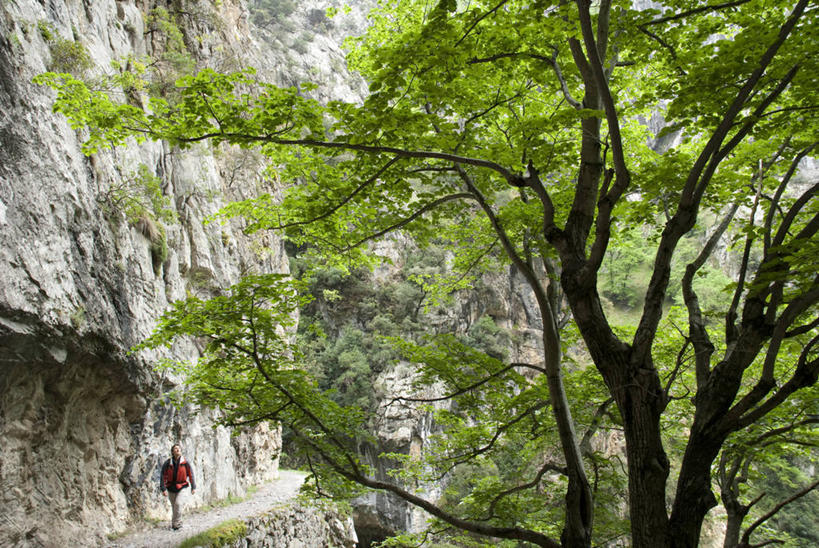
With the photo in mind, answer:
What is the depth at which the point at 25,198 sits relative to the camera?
18.7 feet

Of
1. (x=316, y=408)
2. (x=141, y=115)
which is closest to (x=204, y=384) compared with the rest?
(x=316, y=408)

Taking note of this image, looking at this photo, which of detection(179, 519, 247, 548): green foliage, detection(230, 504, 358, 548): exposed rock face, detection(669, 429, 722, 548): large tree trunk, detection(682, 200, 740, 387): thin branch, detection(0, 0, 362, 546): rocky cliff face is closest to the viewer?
detection(669, 429, 722, 548): large tree trunk

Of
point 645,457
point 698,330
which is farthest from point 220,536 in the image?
point 698,330

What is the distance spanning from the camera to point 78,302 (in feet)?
20.5

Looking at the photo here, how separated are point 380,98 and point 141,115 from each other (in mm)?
1761

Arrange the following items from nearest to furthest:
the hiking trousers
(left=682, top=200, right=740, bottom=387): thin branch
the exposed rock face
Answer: (left=682, top=200, right=740, bottom=387): thin branch, the hiking trousers, the exposed rock face

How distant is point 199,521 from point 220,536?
1.30m

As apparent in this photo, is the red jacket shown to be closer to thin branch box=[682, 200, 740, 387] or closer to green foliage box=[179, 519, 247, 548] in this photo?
green foliage box=[179, 519, 247, 548]

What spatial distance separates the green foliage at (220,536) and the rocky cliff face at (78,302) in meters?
1.16

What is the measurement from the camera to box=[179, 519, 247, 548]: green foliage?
717 cm

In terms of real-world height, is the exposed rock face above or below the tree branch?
below

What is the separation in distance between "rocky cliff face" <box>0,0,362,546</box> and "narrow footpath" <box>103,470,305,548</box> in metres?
0.34

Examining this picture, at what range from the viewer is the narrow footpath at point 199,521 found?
23.0 ft

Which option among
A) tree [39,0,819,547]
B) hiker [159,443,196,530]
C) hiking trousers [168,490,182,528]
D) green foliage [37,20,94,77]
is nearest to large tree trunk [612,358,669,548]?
tree [39,0,819,547]
